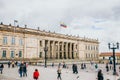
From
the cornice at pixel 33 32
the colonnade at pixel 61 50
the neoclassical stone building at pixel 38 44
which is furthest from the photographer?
the colonnade at pixel 61 50

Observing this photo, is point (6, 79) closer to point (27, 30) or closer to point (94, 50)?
point (27, 30)

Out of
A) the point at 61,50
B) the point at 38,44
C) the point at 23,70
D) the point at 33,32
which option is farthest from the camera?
the point at 61,50

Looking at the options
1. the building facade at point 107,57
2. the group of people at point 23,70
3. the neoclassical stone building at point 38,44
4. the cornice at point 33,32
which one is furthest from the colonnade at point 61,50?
the group of people at point 23,70

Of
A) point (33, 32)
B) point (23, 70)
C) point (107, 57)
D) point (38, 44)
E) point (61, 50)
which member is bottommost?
point (107, 57)

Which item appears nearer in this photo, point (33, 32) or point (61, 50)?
point (33, 32)

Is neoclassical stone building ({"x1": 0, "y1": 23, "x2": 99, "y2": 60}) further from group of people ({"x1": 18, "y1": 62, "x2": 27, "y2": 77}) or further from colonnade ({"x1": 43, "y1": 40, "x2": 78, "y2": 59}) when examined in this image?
group of people ({"x1": 18, "y1": 62, "x2": 27, "y2": 77})

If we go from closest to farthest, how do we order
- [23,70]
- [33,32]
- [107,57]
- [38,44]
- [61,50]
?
[23,70] → [33,32] → [38,44] → [61,50] → [107,57]

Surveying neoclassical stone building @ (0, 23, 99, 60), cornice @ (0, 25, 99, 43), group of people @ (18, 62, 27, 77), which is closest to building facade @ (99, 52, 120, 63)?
neoclassical stone building @ (0, 23, 99, 60)

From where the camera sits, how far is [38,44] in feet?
195

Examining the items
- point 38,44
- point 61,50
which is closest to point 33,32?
point 38,44

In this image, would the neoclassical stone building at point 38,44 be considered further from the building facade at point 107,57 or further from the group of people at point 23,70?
the group of people at point 23,70

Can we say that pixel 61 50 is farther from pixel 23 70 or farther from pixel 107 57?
pixel 107 57

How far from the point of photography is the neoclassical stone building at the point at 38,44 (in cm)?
5003

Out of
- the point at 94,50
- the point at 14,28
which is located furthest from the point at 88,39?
the point at 14,28
